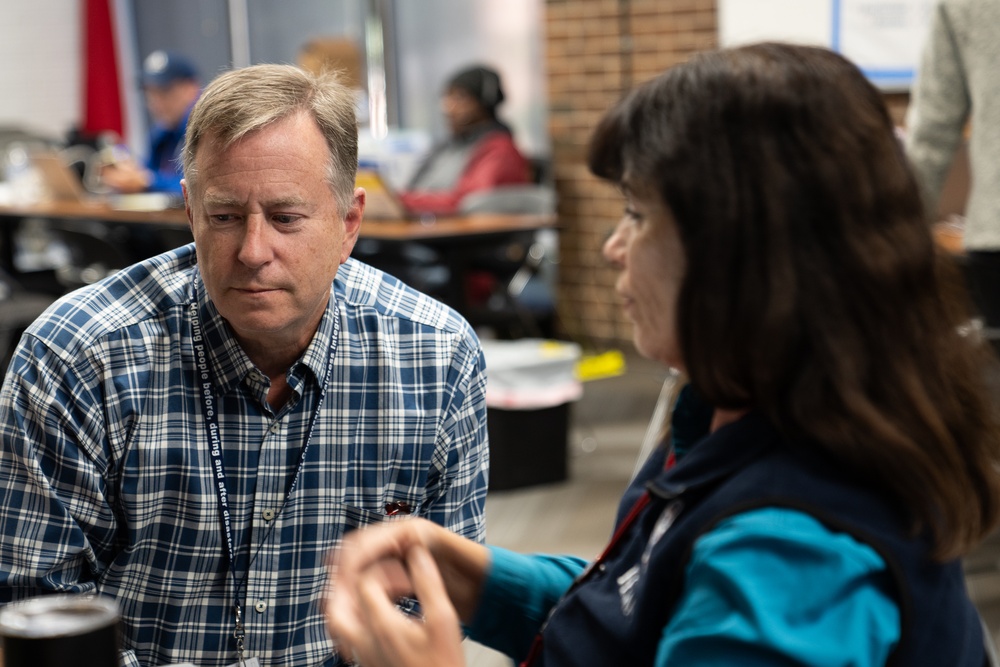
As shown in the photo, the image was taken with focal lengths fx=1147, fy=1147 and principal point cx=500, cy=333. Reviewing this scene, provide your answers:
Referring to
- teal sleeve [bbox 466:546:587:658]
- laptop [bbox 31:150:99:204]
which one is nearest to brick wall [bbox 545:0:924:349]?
laptop [bbox 31:150:99:204]

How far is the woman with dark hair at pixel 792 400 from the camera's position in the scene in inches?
31.5

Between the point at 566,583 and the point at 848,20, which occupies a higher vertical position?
the point at 848,20

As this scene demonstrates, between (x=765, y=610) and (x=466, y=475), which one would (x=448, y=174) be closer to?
(x=466, y=475)

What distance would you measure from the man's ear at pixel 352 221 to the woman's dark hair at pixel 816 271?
0.75 meters

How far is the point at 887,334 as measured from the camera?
868mm

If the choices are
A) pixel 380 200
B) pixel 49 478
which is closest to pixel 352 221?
pixel 49 478

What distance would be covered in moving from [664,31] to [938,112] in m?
3.44

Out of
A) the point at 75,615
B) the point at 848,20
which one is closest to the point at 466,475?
the point at 75,615

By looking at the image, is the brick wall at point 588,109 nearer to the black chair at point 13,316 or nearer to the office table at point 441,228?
the office table at point 441,228

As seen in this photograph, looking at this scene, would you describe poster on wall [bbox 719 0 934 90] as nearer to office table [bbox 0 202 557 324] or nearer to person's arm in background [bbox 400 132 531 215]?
office table [bbox 0 202 557 324]

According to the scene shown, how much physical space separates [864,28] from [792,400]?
15.2ft

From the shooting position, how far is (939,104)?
10.2 feet

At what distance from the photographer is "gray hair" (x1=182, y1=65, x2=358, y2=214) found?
143 centimetres

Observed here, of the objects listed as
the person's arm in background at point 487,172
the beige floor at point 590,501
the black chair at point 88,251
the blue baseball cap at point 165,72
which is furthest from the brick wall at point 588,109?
the black chair at point 88,251
